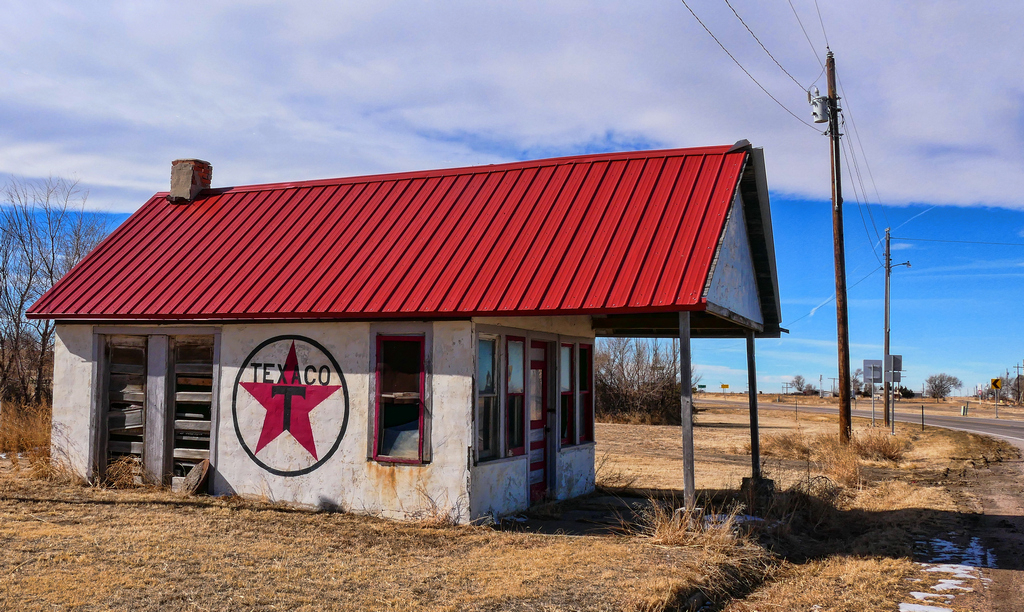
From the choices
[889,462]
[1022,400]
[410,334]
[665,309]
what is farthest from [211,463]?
[1022,400]

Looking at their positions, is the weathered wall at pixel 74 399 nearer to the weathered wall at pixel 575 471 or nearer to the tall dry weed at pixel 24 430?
the tall dry weed at pixel 24 430

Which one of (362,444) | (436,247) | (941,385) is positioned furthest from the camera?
(941,385)

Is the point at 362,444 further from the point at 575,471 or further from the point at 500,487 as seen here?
the point at 575,471

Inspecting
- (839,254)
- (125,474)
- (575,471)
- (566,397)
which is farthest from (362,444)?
(839,254)

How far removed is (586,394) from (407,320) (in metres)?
4.38

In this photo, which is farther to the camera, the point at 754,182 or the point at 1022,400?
the point at 1022,400

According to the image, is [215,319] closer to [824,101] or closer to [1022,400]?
[824,101]

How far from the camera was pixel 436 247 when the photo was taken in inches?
442

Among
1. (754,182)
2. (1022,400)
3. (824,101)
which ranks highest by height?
(824,101)

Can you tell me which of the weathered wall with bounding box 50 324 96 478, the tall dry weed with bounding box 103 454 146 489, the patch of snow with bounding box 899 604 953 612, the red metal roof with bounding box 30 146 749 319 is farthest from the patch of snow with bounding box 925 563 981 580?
the weathered wall with bounding box 50 324 96 478

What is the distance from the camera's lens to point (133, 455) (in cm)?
1190

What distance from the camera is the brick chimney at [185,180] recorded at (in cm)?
1459

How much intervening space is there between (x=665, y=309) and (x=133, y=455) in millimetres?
8174

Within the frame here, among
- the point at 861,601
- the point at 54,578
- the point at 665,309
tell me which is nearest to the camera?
the point at 54,578
